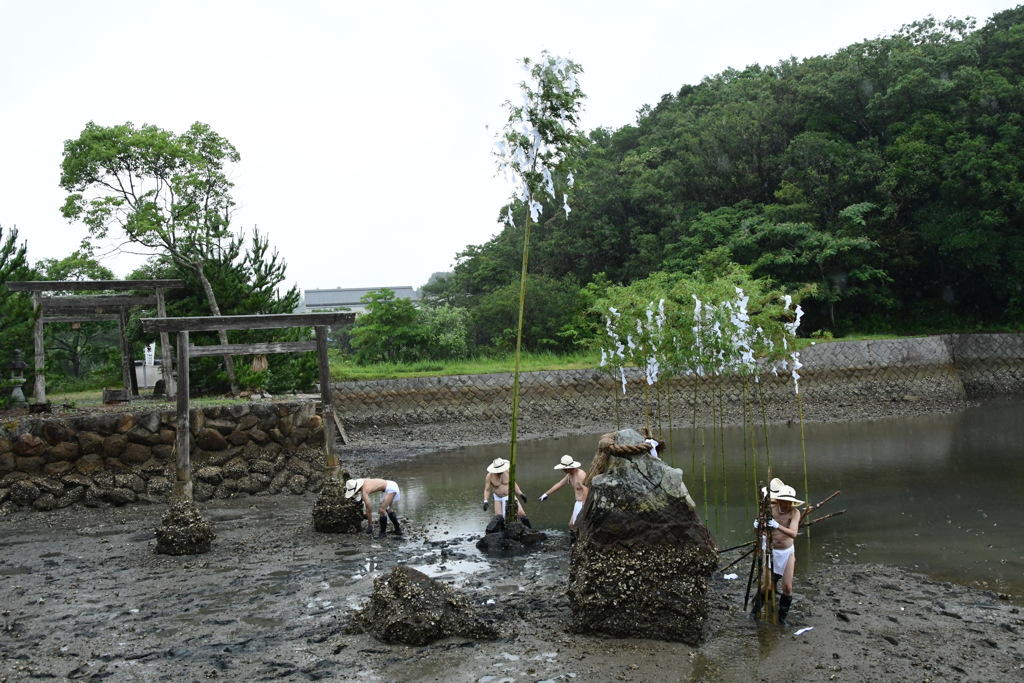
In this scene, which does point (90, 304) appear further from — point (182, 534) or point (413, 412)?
point (413, 412)

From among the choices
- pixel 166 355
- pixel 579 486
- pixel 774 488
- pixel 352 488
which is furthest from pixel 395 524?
pixel 166 355

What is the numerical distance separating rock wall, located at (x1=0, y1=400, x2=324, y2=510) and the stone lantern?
253 cm

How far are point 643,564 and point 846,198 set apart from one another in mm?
33078

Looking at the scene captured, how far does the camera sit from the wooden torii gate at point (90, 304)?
18.1m

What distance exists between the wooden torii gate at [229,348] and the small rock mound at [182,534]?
2199 mm

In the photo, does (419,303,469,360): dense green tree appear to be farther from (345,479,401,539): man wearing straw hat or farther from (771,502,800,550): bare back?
(771,502,800,550): bare back

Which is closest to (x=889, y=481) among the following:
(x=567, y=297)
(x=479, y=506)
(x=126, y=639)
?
(x=479, y=506)

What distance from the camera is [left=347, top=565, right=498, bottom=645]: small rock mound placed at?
8031 mm

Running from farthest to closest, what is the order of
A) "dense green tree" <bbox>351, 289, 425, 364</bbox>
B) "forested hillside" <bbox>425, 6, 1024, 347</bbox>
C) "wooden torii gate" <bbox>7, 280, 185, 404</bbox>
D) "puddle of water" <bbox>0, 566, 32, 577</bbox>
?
"dense green tree" <bbox>351, 289, 425, 364</bbox>, "forested hillside" <bbox>425, 6, 1024, 347</bbox>, "wooden torii gate" <bbox>7, 280, 185, 404</bbox>, "puddle of water" <bbox>0, 566, 32, 577</bbox>

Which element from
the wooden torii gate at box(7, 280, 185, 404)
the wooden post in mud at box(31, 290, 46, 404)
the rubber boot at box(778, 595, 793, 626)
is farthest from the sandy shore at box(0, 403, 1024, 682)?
the wooden torii gate at box(7, 280, 185, 404)

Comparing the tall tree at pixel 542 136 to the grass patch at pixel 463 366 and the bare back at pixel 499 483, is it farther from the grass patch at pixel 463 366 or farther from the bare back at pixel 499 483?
the grass patch at pixel 463 366

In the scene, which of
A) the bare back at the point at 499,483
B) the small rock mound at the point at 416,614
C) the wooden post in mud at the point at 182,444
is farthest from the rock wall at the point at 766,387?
the small rock mound at the point at 416,614

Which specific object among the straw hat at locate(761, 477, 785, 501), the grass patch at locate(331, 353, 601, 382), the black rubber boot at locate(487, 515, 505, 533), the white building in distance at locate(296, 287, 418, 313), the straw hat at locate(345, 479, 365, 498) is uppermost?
the white building in distance at locate(296, 287, 418, 313)

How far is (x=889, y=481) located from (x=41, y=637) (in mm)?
14797
